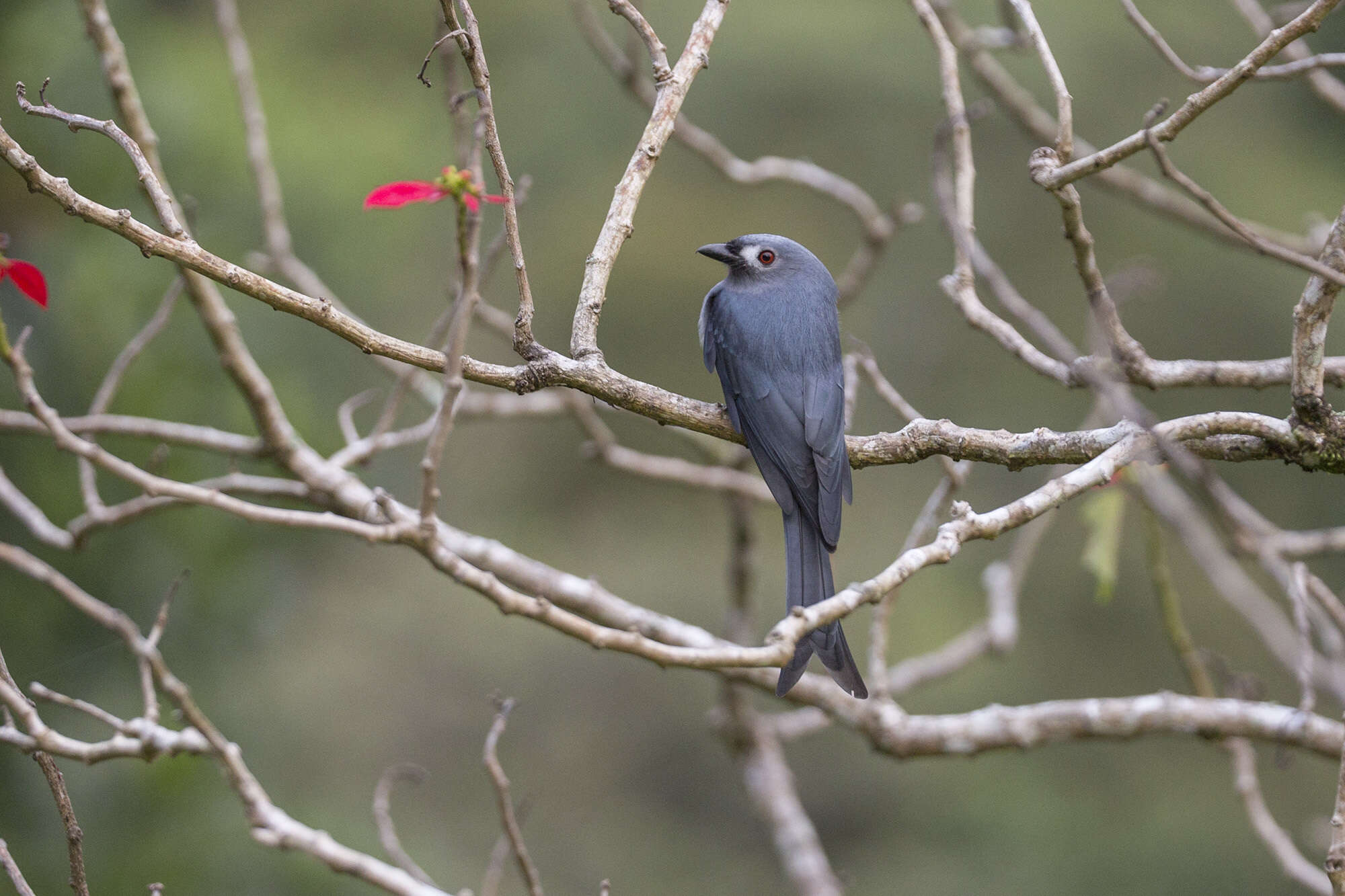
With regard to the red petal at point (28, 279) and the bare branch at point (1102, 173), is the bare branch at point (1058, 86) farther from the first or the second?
the red petal at point (28, 279)

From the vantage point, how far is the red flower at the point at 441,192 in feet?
4.66

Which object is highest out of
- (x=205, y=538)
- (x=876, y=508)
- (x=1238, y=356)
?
(x=1238, y=356)

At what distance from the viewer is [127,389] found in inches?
177

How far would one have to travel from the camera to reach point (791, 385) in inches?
115

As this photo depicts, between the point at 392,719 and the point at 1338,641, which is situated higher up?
the point at 392,719

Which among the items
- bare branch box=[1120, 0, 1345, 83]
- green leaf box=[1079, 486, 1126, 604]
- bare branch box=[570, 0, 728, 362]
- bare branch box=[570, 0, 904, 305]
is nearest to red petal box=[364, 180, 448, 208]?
bare branch box=[570, 0, 728, 362]

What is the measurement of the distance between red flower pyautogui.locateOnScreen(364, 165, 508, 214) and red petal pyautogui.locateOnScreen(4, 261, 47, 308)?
706mm

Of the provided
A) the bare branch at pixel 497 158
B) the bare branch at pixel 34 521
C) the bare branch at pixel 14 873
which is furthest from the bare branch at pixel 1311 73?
the bare branch at pixel 34 521

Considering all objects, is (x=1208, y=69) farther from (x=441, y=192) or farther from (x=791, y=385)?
(x=441, y=192)

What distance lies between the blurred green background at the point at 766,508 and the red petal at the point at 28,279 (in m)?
4.74

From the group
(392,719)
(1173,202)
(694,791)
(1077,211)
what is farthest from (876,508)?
(1077,211)

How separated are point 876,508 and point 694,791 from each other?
281 centimetres

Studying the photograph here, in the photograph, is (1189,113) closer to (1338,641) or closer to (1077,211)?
(1077,211)

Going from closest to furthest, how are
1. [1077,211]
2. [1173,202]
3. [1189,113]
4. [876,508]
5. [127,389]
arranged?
[1189,113] → [1077,211] → [1173,202] → [127,389] → [876,508]
